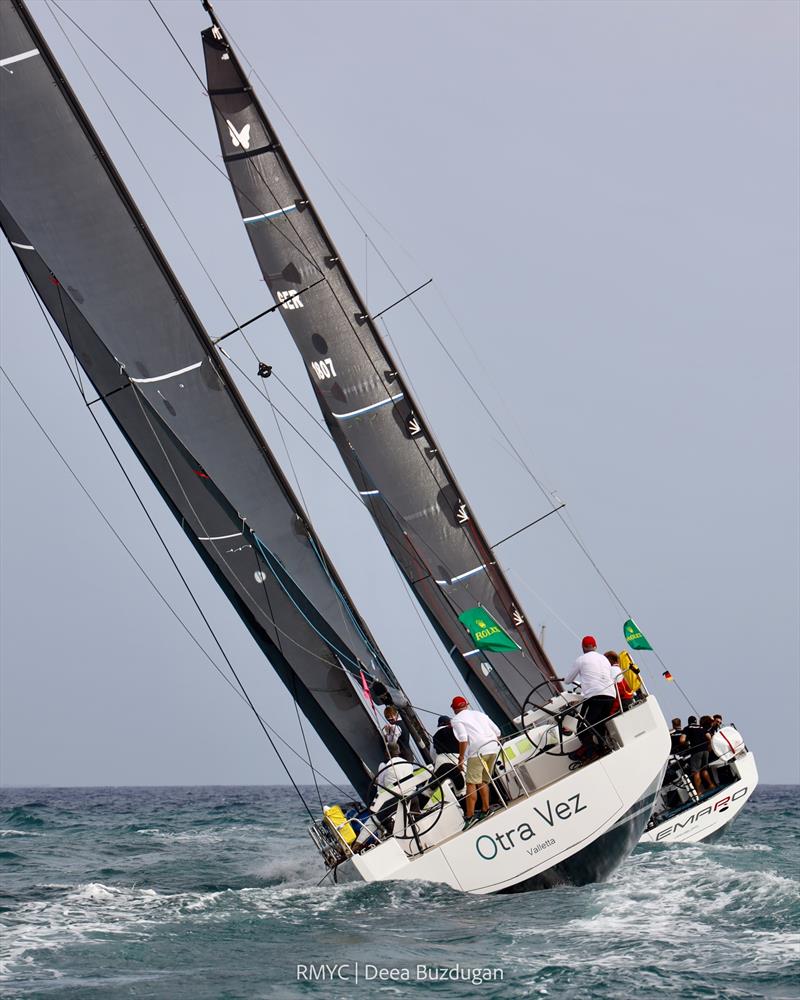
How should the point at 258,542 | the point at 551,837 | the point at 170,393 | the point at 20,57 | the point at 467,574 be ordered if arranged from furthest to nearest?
the point at 467,574 < the point at 258,542 < the point at 170,393 < the point at 20,57 < the point at 551,837

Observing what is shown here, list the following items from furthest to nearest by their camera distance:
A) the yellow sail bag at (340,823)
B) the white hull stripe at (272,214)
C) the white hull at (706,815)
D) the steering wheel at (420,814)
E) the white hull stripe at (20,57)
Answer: the white hull stripe at (272,214) < the white hull at (706,815) < the white hull stripe at (20,57) < the yellow sail bag at (340,823) < the steering wheel at (420,814)

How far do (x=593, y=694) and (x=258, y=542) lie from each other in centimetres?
384

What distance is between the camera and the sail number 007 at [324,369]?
707 inches

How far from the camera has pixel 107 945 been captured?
921cm

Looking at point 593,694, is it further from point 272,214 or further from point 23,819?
point 23,819

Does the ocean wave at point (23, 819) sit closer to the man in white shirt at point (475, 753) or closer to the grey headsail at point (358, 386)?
the grey headsail at point (358, 386)

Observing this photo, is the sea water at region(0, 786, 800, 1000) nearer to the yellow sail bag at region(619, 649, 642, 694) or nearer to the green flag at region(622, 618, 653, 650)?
→ the yellow sail bag at region(619, 649, 642, 694)

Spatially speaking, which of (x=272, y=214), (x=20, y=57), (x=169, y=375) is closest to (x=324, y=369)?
(x=272, y=214)

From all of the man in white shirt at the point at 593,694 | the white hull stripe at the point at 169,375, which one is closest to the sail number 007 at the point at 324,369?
the white hull stripe at the point at 169,375

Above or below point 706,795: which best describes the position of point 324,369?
above

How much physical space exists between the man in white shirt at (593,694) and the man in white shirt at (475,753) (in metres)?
0.86

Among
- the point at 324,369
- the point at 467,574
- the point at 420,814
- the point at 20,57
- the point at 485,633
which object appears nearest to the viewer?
the point at 420,814

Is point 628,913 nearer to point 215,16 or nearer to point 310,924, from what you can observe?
point 310,924

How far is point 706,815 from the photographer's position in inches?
680
